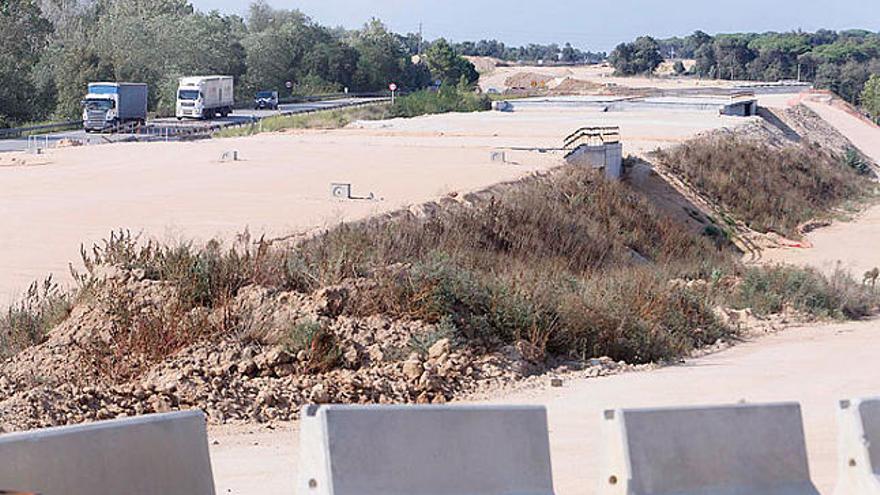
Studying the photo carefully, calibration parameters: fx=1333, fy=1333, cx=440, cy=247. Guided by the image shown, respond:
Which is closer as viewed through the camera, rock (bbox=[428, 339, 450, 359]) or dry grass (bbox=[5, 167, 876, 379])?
rock (bbox=[428, 339, 450, 359])

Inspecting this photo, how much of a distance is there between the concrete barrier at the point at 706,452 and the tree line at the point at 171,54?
214 feet

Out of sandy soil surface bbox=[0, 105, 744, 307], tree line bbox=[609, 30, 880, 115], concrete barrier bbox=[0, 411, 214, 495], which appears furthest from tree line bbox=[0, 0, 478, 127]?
concrete barrier bbox=[0, 411, 214, 495]

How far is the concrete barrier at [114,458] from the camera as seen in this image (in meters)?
6.30

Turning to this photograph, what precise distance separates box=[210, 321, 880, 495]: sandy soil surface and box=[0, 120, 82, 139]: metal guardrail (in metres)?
49.0

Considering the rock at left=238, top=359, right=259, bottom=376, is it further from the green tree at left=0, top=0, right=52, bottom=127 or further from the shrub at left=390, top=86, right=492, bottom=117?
A: the shrub at left=390, top=86, right=492, bottom=117

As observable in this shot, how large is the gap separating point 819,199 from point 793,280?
30679mm

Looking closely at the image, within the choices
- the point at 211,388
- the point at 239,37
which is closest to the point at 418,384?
the point at 211,388

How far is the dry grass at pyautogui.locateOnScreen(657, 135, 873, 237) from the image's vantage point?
151 ft

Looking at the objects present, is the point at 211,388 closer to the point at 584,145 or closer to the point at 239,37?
the point at 584,145

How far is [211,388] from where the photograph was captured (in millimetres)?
12625

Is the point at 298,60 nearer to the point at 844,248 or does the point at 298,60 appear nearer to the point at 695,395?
the point at 844,248

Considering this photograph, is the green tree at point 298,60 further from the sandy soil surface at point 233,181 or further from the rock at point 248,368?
the rock at point 248,368

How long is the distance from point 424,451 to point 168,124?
66.2 m

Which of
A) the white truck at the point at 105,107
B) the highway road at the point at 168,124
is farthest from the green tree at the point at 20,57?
the highway road at the point at 168,124
